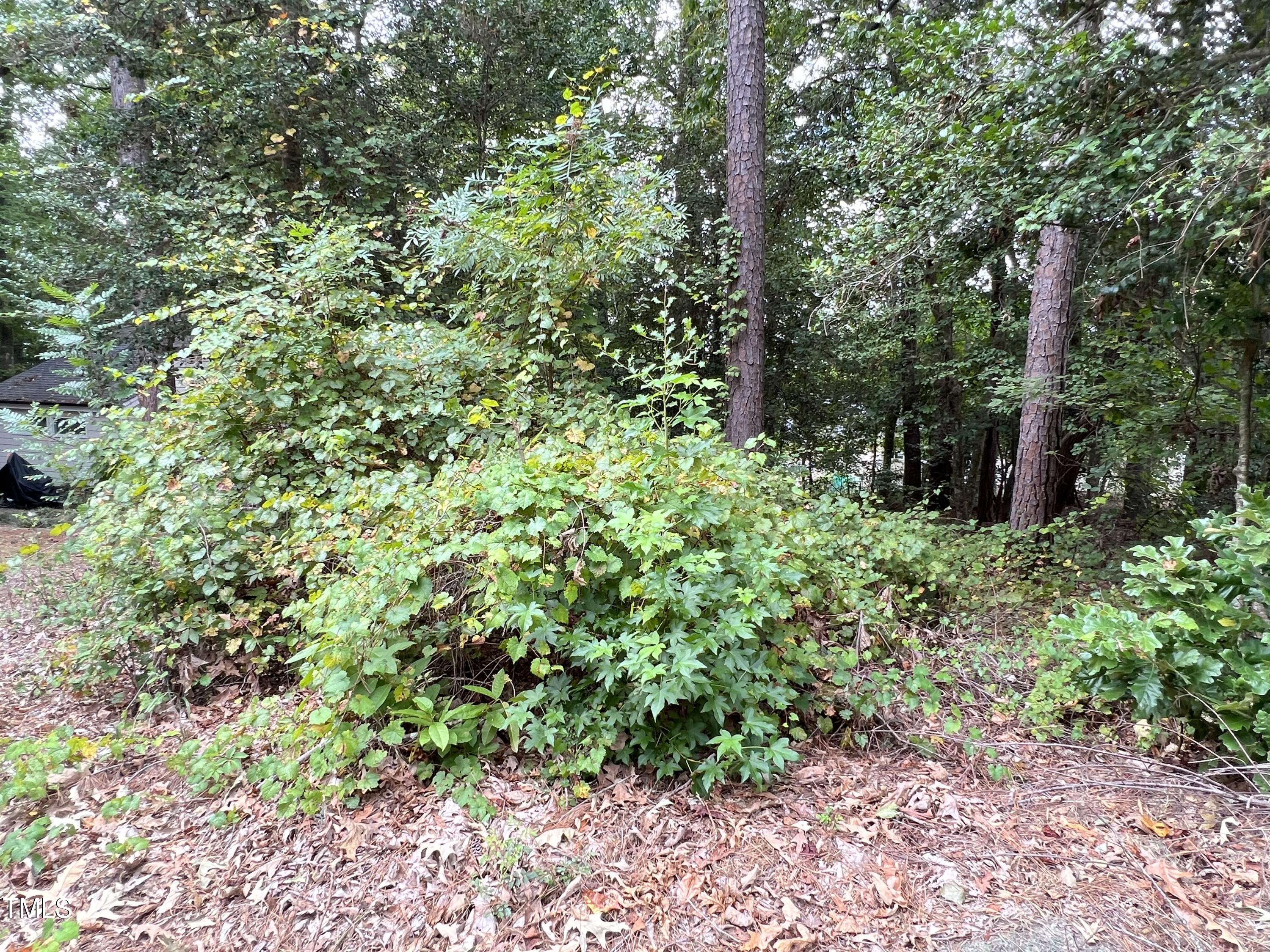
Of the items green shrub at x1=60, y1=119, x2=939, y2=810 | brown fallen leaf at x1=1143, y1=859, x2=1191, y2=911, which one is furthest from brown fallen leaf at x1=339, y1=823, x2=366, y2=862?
brown fallen leaf at x1=1143, y1=859, x2=1191, y2=911

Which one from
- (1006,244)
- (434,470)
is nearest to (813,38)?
(1006,244)

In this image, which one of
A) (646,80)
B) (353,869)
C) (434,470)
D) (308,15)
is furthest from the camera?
(646,80)

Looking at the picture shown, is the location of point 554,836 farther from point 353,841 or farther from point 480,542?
point 480,542

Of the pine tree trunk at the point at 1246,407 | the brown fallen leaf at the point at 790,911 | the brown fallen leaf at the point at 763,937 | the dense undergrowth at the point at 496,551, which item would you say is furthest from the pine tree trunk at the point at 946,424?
the brown fallen leaf at the point at 763,937

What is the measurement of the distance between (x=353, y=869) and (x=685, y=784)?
1.25m

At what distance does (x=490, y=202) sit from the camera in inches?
216

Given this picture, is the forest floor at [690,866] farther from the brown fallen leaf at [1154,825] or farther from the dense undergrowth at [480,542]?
the dense undergrowth at [480,542]

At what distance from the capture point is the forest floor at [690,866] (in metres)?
1.82

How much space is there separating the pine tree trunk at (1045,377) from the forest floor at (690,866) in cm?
361

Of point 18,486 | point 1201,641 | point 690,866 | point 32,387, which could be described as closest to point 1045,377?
point 1201,641

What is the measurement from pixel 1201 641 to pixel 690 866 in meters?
2.10

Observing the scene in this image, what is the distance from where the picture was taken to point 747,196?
247 inches

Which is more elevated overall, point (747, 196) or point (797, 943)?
point (747, 196)

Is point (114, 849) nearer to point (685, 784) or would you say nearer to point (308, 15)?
point (685, 784)
